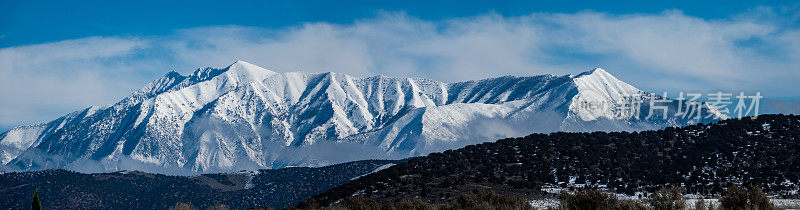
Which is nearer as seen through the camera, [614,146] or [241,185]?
[614,146]

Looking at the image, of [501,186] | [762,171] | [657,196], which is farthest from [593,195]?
[762,171]

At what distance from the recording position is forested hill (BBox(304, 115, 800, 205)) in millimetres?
53969

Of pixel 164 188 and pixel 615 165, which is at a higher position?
pixel 615 165

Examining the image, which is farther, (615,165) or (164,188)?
(164,188)

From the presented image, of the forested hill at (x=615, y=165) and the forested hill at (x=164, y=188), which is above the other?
the forested hill at (x=615, y=165)

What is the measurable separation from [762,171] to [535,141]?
23.9 meters

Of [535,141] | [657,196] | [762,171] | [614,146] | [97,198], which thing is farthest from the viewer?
[97,198]

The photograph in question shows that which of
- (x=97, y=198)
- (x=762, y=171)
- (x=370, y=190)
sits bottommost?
(x=97, y=198)

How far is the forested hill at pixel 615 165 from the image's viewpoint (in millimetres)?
53969

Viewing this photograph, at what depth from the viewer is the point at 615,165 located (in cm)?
6106

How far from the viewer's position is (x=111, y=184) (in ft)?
595

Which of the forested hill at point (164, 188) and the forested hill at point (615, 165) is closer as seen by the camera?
the forested hill at point (615, 165)

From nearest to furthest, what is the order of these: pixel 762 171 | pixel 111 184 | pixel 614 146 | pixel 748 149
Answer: pixel 762 171, pixel 748 149, pixel 614 146, pixel 111 184

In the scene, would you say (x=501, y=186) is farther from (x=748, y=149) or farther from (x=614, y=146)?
(x=748, y=149)
